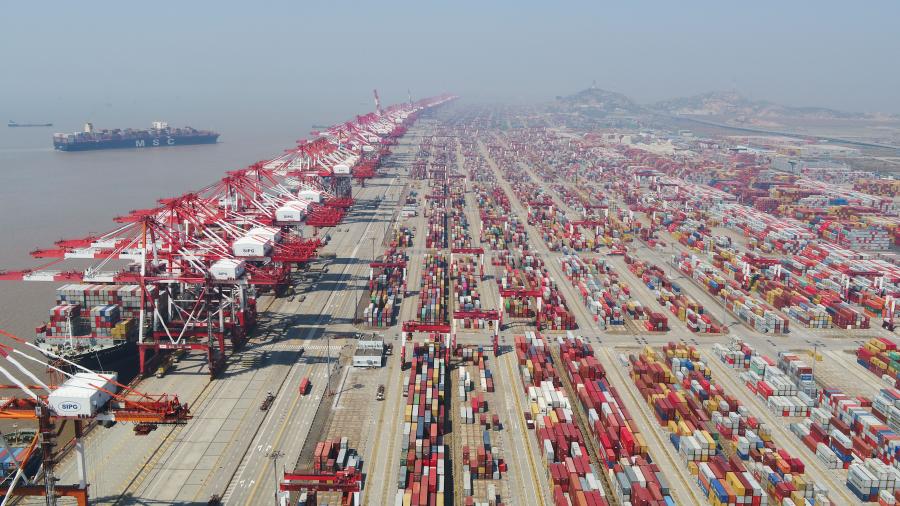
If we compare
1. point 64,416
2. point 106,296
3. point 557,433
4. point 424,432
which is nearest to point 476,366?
point 424,432

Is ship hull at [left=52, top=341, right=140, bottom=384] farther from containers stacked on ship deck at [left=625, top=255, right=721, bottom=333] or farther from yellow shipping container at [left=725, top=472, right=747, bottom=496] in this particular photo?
containers stacked on ship deck at [left=625, top=255, right=721, bottom=333]

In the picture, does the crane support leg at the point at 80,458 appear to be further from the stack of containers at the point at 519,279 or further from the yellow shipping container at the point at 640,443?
the stack of containers at the point at 519,279

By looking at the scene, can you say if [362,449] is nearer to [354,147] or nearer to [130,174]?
[354,147]

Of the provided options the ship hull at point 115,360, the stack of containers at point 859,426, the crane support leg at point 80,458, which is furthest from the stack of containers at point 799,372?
the ship hull at point 115,360

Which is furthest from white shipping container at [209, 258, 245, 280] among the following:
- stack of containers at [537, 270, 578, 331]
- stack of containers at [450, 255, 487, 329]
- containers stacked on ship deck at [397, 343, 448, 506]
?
stack of containers at [537, 270, 578, 331]

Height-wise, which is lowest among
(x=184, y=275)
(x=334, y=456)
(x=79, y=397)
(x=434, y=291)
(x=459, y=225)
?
(x=334, y=456)

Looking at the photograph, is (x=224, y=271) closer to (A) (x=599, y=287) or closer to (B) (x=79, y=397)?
(B) (x=79, y=397)
